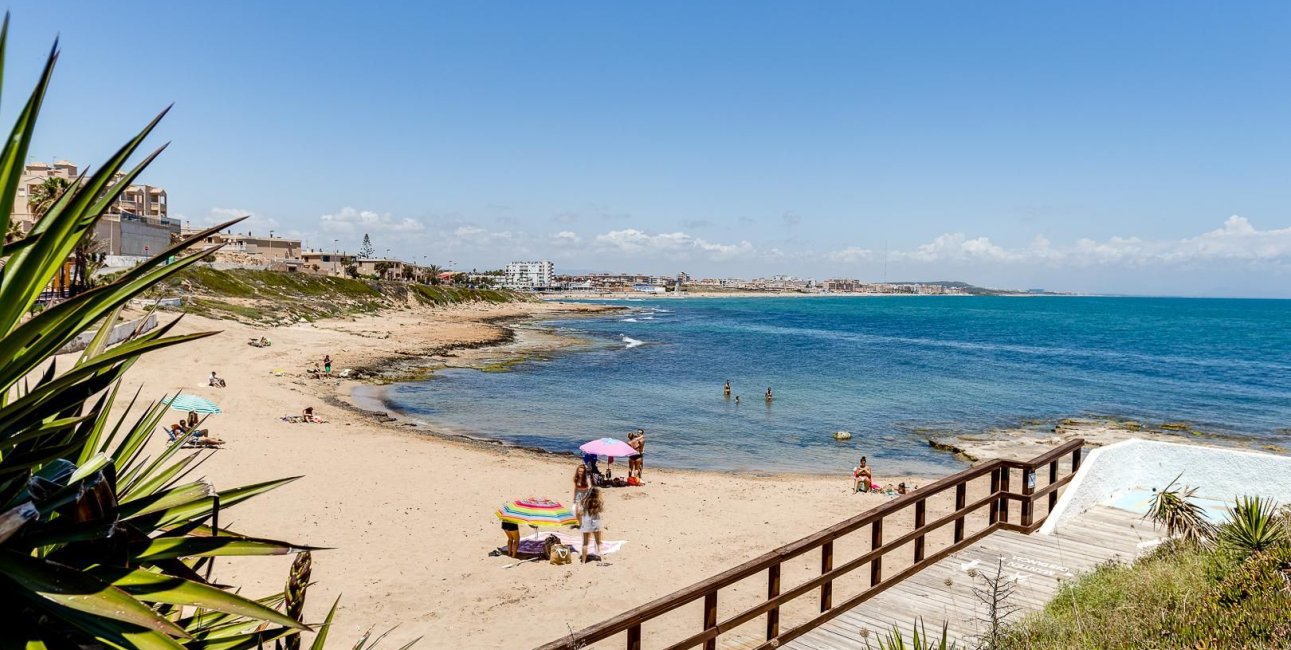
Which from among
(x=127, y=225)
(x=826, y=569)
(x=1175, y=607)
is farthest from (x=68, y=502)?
(x=127, y=225)

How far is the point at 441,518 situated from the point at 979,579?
11103 mm

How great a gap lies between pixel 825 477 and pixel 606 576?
11.5 m

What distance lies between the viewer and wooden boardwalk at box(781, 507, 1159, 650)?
6.67 meters

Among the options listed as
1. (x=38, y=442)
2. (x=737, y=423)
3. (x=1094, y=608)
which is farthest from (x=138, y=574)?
(x=737, y=423)

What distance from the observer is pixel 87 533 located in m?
2.43

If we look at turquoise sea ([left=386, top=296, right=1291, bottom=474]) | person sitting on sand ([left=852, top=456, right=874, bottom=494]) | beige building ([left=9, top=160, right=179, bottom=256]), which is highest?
beige building ([left=9, top=160, right=179, bottom=256])

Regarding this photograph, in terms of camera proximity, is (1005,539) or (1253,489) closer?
(1005,539)

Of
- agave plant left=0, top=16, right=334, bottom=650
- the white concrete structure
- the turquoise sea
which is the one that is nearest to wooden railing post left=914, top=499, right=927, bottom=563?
the white concrete structure

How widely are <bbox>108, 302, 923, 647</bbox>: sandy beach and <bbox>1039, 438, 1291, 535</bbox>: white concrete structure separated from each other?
5868mm

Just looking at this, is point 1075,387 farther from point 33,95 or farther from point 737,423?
point 33,95

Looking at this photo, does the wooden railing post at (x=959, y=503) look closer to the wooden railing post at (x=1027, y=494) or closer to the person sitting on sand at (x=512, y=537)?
the wooden railing post at (x=1027, y=494)

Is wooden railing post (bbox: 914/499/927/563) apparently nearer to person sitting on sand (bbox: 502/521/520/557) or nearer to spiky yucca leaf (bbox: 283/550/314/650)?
spiky yucca leaf (bbox: 283/550/314/650)

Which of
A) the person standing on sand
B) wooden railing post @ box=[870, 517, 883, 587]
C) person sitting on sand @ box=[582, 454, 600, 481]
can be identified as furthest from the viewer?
the person standing on sand

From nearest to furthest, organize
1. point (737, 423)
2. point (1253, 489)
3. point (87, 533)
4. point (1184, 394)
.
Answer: point (87, 533)
point (1253, 489)
point (737, 423)
point (1184, 394)
